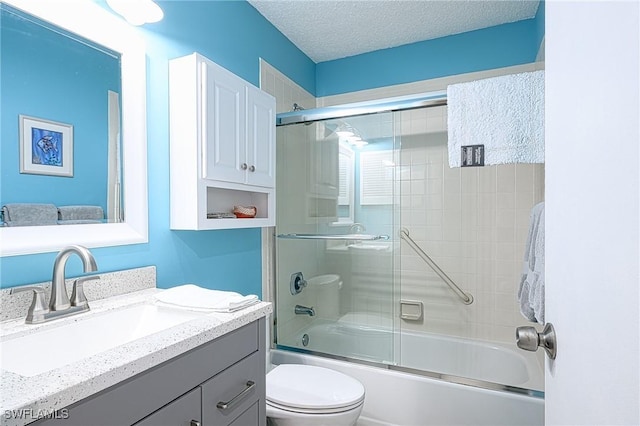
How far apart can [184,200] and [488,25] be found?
230 cm

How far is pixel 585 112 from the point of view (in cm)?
51

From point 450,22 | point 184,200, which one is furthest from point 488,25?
point 184,200

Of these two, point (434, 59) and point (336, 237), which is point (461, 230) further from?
point (434, 59)

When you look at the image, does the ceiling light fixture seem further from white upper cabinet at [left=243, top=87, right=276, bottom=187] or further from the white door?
the white door

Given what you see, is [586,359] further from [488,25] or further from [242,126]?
[488,25]

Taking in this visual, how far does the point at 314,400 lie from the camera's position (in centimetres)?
143

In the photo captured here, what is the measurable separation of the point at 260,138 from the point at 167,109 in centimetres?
45

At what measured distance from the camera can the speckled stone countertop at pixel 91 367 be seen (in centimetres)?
52

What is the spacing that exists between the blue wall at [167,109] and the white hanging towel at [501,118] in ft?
3.50

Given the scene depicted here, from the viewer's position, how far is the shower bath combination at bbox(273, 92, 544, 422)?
6.78 feet

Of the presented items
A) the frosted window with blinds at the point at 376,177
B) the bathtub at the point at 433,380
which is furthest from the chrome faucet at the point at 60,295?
the frosted window with blinds at the point at 376,177

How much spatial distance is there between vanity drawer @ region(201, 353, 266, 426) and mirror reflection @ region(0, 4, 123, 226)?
703 mm

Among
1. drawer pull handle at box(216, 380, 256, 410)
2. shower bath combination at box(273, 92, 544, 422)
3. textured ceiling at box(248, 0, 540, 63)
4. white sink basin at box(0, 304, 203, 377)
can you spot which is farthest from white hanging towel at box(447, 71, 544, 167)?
white sink basin at box(0, 304, 203, 377)

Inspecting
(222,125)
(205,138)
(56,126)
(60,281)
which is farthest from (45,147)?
(222,125)
